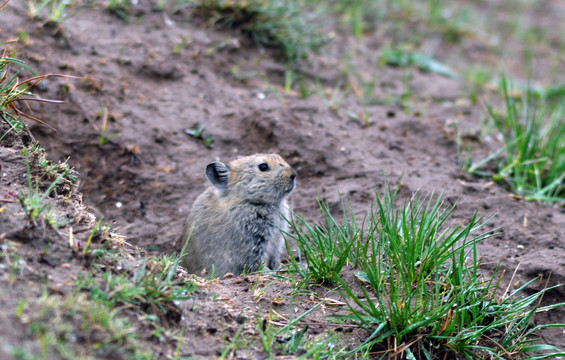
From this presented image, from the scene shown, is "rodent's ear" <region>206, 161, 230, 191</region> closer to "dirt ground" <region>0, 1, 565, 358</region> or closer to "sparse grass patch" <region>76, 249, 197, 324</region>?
"dirt ground" <region>0, 1, 565, 358</region>

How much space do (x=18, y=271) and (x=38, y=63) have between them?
3.34m

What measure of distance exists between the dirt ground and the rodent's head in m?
0.48

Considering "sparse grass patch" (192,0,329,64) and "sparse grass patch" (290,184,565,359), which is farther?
"sparse grass patch" (192,0,329,64)

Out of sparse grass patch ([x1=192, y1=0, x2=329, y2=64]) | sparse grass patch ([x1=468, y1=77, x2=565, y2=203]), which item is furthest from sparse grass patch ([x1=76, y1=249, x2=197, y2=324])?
sparse grass patch ([x1=192, y1=0, x2=329, y2=64])

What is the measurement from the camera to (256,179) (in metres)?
5.10

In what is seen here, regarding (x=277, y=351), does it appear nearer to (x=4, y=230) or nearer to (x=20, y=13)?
(x=4, y=230)

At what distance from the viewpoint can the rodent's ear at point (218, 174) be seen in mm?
5068

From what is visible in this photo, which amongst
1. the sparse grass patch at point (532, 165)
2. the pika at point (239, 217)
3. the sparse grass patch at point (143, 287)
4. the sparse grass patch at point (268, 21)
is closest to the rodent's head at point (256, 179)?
the pika at point (239, 217)

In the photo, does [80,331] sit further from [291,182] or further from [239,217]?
[291,182]

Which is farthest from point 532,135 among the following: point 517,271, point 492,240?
point 517,271

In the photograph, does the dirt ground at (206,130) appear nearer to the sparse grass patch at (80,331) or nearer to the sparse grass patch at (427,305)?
the sparse grass patch at (427,305)

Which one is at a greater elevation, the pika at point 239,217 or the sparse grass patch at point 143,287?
the sparse grass patch at point 143,287

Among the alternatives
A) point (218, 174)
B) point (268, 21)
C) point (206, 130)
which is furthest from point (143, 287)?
point (268, 21)

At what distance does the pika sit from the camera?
4918 millimetres
